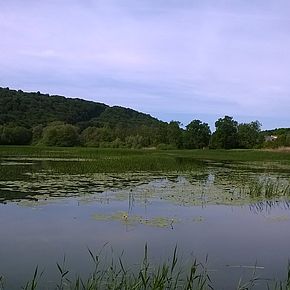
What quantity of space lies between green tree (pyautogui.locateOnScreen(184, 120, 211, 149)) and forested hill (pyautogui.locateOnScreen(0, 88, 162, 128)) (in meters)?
20.6

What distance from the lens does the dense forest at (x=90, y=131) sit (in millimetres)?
68562

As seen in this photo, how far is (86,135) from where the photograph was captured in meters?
80.1

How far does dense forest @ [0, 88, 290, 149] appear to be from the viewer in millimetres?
68562

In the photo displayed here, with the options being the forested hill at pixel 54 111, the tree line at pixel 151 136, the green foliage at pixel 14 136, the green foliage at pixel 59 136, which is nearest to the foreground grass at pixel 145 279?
the tree line at pixel 151 136

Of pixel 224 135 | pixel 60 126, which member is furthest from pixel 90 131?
pixel 224 135

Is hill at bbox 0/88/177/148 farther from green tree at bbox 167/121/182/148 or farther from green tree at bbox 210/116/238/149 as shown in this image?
green tree at bbox 210/116/238/149

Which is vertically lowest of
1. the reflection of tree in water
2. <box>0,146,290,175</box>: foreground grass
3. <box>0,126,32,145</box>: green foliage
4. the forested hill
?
the reflection of tree in water

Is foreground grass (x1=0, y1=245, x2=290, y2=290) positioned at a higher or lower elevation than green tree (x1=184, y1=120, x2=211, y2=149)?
lower

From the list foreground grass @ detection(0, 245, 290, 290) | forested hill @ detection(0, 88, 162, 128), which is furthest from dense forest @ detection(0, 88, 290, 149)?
foreground grass @ detection(0, 245, 290, 290)

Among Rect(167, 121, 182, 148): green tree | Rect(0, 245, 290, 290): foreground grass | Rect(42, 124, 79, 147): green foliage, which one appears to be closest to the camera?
Rect(0, 245, 290, 290): foreground grass

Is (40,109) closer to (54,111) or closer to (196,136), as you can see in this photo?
(54,111)

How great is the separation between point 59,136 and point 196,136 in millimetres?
20151

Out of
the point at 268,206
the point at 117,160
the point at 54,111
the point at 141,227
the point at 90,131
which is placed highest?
the point at 54,111

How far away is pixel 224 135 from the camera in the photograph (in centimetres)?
6756
